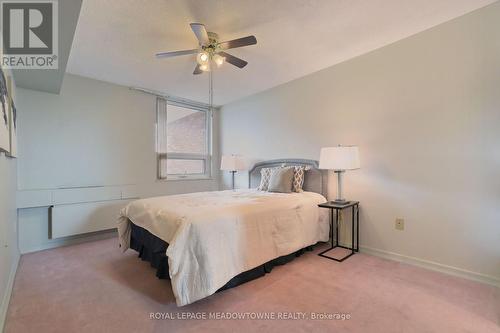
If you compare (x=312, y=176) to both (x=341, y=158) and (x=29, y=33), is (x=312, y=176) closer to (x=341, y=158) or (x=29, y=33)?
(x=341, y=158)

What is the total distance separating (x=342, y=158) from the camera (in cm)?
272

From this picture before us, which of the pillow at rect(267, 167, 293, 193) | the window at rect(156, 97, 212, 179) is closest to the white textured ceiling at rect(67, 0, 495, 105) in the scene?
the window at rect(156, 97, 212, 179)

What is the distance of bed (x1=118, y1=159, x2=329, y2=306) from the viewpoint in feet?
5.89

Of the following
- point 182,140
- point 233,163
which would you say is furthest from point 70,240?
point 233,163

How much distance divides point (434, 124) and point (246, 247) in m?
2.24

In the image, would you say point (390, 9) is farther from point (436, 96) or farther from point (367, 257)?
point (367, 257)

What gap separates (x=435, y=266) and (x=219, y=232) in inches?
87.5

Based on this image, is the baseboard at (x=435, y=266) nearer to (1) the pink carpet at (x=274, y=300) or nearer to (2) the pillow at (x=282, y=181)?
(1) the pink carpet at (x=274, y=300)

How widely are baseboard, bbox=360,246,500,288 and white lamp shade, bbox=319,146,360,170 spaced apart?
Answer: 1.05m

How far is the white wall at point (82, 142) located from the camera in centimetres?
304

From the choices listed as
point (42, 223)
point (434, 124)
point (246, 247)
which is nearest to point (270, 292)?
point (246, 247)

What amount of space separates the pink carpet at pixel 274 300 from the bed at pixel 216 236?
0.17m

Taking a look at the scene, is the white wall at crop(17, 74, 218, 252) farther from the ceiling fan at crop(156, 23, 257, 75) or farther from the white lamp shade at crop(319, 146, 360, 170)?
the white lamp shade at crop(319, 146, 360, 170)

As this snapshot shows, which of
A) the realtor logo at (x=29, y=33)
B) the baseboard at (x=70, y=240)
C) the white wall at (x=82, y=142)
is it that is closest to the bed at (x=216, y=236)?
the baseboard at (x=70, y=240)
